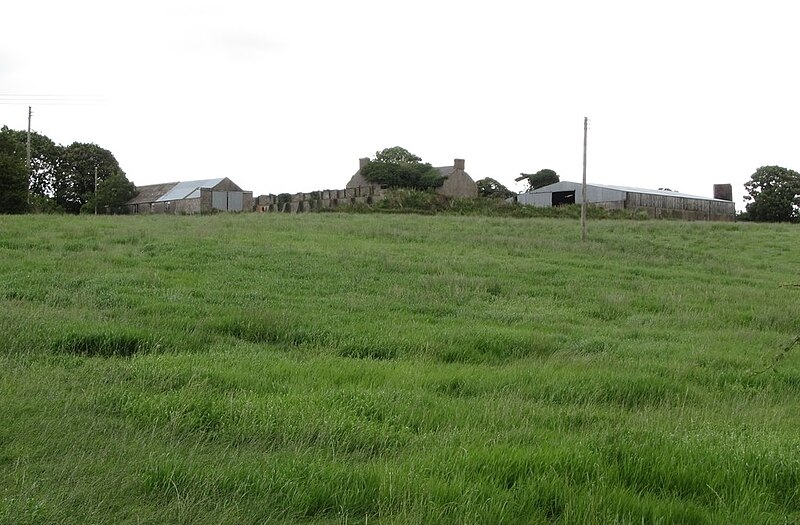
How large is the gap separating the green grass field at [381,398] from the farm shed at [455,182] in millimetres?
53376

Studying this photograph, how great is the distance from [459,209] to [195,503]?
5517cm

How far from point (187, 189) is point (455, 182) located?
31.8 metres

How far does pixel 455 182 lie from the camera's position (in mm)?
70688

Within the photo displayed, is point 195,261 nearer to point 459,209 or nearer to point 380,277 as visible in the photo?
point 380,277

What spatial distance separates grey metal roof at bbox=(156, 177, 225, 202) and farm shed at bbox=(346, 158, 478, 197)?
1791 cm

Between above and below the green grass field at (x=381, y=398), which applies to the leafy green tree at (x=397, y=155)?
above

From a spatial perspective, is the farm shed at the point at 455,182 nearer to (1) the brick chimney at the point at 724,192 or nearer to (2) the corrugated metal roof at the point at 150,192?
(2) the corrugated metal roof at the point at 150,192

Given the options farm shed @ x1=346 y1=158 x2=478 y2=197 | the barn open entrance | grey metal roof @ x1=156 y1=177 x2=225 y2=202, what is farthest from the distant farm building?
the barn open entrance

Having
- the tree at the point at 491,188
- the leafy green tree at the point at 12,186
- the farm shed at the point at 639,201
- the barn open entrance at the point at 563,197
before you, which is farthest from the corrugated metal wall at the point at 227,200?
the barn open entrance at the point at 563,197

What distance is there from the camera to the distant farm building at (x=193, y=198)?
72.0 meters

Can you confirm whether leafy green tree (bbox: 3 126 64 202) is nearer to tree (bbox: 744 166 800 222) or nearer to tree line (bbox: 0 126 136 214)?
tree line (bbox: 0 126 136 214)

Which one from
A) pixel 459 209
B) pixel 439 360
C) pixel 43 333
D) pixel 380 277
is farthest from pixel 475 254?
pixel 459 209

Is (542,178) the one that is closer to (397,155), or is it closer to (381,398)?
(397,155)

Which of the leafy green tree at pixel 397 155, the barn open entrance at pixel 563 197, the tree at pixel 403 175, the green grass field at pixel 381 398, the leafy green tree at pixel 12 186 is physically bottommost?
the green grass field at pixel 381 398
